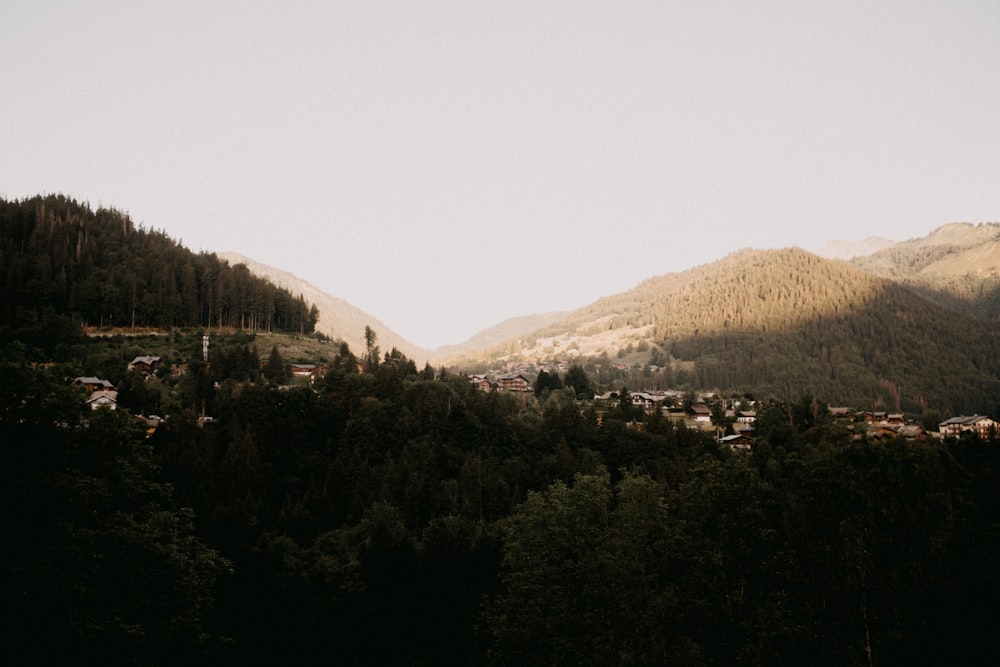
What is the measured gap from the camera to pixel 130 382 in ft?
247

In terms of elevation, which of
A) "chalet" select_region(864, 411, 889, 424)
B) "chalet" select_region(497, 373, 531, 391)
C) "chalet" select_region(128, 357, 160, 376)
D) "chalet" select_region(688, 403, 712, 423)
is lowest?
"chalet" select_region(864, 411, 889, 424)

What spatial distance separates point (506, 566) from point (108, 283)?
377ft

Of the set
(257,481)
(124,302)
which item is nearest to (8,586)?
(257,481)

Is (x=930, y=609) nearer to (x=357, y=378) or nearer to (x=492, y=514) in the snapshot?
(x=492, y=514)

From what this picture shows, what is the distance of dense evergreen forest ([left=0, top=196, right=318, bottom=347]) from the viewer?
114812 mm

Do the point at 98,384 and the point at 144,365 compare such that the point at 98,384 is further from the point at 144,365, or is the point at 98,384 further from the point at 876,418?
the point at 876,418

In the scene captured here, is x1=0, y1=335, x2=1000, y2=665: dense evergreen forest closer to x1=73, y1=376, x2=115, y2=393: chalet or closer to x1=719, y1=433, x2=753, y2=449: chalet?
x1=73, y1=376, x2=115, y2=393: chalet

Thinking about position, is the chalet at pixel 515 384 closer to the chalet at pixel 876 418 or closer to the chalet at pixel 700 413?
the chalet at pixel 700 413

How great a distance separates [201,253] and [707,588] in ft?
541

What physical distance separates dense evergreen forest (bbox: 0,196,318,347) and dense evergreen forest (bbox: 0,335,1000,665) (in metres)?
74.0

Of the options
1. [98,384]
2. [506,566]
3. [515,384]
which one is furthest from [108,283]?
[506,566]

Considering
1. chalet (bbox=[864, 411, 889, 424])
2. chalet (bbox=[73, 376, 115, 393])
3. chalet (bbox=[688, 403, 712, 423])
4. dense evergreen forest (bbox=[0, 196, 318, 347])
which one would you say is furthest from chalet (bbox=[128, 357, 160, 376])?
chalet (bbox=[864, 411, 889, 424])

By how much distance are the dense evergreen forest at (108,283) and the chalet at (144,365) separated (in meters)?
15.9

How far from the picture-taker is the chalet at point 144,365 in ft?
300
